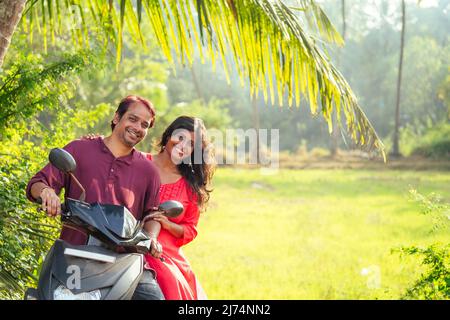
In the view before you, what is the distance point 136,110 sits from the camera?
11.9 ft

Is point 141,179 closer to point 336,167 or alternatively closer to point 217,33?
point 217,33

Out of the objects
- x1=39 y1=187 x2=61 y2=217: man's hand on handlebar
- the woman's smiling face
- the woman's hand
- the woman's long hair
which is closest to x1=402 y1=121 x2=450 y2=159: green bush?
the woman's long hair

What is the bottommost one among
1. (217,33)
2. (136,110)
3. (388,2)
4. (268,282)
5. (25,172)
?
(268,282)

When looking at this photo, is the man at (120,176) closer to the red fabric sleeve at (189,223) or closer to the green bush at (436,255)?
the red fabric sleeve at (189,223)

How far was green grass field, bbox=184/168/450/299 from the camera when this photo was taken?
1272 centimetres

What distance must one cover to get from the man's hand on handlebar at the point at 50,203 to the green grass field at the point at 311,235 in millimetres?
4225

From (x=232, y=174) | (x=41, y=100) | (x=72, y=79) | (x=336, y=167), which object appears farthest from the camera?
(x=336, y=167)

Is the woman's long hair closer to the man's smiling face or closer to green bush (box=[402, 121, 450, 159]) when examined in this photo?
the man's smiling face

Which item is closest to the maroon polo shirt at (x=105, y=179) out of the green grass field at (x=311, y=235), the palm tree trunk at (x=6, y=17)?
the palm tree trunk at (x=6, y=17)

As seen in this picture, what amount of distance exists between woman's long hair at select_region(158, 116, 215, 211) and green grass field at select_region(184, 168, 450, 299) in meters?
2.97

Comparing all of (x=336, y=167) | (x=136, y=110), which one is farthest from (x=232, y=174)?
(x=136, y=110)

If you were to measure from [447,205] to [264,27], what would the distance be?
2.23 metres

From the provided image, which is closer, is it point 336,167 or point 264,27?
point 264,27
